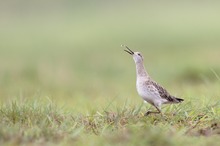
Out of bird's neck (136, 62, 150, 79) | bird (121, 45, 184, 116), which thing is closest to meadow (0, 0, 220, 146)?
bird (121, 45, 184, 116)

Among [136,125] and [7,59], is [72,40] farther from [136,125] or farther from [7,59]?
[136,125]

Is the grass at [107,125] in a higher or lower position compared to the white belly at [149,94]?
lower

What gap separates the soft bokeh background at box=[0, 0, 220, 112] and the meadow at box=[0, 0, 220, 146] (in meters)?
0.03

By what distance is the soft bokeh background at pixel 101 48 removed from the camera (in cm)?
1311

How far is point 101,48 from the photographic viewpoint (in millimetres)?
20312

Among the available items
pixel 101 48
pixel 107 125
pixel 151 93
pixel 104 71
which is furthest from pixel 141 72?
pixel 101 48

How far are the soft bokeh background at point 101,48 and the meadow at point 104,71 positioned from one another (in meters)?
0.03

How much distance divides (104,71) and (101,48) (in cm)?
402

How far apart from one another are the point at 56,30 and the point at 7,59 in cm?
691

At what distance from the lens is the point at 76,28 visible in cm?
2541

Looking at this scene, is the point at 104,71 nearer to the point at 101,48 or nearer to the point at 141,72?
the point at 101,48

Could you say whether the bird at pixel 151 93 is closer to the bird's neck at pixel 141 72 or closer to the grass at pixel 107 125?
the bird's neck at pixel 141 72

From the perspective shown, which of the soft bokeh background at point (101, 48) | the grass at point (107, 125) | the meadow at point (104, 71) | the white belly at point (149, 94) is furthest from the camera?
the soft bokeh background at point (101, 48)

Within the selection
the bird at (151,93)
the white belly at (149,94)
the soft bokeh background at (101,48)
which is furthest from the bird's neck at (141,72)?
the soft bokeh background at (101,48)
